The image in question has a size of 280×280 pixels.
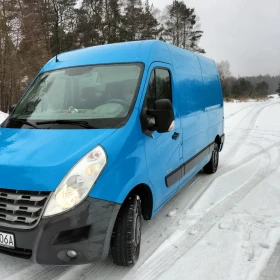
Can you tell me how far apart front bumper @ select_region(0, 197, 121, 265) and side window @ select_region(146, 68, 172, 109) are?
4.17 ft

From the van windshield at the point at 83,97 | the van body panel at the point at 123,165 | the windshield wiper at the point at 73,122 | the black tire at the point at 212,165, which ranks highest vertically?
the van windshield at the point at 83,97

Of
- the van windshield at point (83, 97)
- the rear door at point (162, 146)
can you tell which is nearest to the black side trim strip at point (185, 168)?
the rear door at point (162, 146)

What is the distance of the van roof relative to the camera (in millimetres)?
3281

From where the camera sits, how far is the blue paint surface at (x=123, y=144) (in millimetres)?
2230

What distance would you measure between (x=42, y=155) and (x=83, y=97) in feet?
3.39

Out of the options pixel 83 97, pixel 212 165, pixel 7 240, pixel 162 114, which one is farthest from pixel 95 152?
pixel 212 165

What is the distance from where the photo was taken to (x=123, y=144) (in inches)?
99.0

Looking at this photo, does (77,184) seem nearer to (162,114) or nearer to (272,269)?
(162,114)

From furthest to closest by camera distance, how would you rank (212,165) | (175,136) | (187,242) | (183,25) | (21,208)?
(183,25)
(212,165)
(175,136)
(187,242)
(21,208)

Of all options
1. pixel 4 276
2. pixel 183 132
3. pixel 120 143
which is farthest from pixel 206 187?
pixel 4 276

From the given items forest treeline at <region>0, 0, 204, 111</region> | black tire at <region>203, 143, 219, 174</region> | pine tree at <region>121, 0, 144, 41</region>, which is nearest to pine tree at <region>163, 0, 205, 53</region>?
forest treeline at <region>0, 0, 204, 111</region>

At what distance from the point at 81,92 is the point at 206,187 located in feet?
9.74

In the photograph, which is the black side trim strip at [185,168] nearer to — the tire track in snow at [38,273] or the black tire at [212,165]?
the black tire at [212,165]

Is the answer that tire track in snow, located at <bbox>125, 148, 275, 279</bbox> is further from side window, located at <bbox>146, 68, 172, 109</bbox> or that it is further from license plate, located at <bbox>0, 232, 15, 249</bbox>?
side window, located at <bbox>146, 68, 172, 109</bbox>
